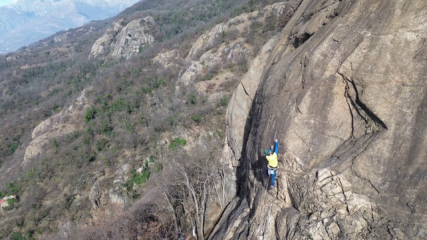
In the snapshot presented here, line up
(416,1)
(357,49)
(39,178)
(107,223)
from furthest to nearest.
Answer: (39,178) < (107,223) < (357,49) < (416,1)

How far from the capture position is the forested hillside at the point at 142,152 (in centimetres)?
1752

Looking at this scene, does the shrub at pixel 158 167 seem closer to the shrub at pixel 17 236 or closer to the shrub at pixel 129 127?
the shrub at pixel 129 127

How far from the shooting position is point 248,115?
13.7 metres

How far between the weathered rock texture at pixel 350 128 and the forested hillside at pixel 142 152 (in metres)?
6.78

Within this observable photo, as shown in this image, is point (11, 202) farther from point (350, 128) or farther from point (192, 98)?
point (350, 128)

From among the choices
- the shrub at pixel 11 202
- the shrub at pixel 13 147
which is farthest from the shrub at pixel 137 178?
the shrub at pixel 13 147

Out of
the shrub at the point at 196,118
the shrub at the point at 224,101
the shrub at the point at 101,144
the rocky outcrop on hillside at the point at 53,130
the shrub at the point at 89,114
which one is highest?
the shrub at the point at 224,101

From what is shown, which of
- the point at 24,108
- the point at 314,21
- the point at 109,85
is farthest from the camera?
the point at 24,108

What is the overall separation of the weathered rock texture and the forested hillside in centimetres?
678

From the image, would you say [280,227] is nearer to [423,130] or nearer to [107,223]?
[423,130]

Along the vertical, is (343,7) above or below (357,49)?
above

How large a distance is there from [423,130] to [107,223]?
18.5 m

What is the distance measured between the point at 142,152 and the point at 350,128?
25.9 metres

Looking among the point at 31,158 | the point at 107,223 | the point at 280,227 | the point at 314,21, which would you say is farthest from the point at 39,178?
the point at 314,21
